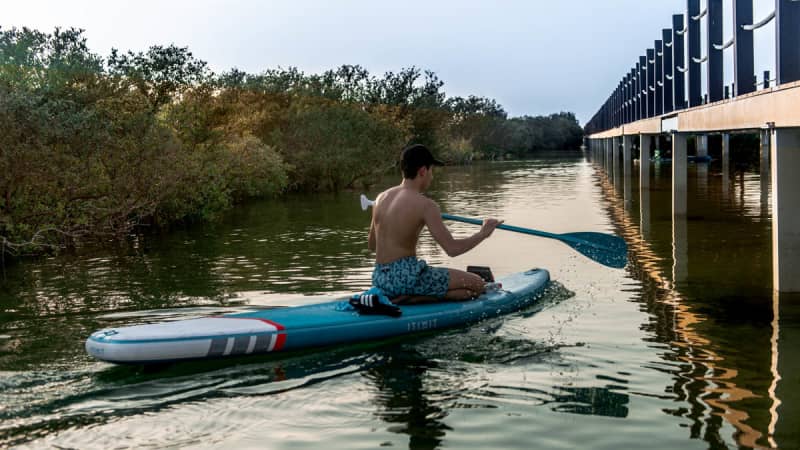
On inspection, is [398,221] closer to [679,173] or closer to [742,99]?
[742,99]

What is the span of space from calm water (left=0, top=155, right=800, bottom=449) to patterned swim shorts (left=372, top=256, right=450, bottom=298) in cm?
43

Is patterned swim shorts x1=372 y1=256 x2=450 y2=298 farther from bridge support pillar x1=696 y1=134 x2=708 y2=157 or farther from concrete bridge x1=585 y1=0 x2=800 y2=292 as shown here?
bridge support pillar x1=696 y1=134 x2=708 y2=157

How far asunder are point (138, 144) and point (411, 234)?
1135cm

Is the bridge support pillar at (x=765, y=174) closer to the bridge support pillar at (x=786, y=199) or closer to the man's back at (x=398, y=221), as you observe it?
the bridge support pillar at (x=786, y=199)

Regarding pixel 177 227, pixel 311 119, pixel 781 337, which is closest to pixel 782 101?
pixel 781 337

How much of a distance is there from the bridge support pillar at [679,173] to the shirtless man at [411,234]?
1069 centimetres

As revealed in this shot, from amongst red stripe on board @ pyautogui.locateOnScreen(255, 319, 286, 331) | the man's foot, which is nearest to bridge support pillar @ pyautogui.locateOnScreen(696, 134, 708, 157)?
the man's foot

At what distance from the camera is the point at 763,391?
6.16m

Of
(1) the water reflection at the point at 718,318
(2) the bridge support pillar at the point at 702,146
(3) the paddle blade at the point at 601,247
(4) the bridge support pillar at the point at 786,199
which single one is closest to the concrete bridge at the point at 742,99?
(4) the bridge support pillar at the point at 786,199

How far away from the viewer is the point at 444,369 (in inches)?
268

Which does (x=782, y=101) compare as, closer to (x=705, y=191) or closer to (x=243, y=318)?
(x=243, y=318)

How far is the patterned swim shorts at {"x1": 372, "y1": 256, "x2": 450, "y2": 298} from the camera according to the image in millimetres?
7855

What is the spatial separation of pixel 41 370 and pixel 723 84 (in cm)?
1080

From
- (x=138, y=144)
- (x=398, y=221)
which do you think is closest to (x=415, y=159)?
(x=398, y=221)
